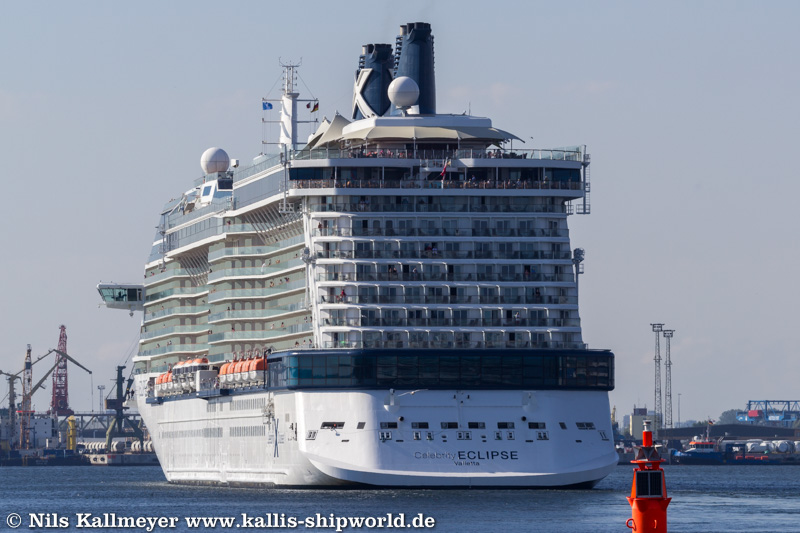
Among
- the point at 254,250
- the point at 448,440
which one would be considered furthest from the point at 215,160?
the point at 448,440

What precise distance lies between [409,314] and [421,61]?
68.2ft

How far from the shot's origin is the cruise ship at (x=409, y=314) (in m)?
93.9

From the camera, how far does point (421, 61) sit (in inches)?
4402

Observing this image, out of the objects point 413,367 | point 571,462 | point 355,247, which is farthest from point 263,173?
point 571,462

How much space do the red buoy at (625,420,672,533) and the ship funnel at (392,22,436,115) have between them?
232 feet

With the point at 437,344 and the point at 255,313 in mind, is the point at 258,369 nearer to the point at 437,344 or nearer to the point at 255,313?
the point at 255,313

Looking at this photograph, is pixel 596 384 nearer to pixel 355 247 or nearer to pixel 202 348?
pixel 355 247

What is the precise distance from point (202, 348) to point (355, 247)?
96.6ft

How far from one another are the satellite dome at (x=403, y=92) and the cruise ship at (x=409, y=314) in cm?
9

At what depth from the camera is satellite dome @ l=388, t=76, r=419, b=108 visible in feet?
347

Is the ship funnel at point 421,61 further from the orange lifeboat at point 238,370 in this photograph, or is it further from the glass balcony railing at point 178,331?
the glass balcony railing at point 178,331

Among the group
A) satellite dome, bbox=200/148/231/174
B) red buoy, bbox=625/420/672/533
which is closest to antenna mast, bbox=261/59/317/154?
satellite dome, bbox=200/148/231/174

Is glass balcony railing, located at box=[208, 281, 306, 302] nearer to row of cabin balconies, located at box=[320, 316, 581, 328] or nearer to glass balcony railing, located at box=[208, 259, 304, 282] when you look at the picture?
glass balcony railing, located at box=[208, 259, 304, 282]

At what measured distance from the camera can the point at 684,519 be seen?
274ft
